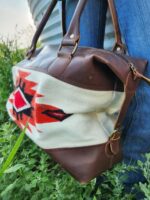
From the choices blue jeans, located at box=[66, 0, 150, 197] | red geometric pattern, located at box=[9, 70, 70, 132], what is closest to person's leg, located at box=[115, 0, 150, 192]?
blue jeans, located at box=[66, 0, 150, 197]

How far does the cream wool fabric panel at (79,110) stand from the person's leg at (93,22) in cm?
33

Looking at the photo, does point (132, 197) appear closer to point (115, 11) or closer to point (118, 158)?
point (118, 158)

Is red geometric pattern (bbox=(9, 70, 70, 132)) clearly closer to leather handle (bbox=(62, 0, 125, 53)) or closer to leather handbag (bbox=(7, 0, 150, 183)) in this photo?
leather handbag (bbox=(7, 0, 150, 183))

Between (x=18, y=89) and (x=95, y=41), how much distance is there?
34cm

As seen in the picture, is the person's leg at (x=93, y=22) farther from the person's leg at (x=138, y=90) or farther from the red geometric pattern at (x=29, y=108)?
the red geometric pattern at (x=29, y=108)

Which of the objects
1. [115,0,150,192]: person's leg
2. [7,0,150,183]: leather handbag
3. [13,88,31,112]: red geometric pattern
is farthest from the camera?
[13,88,31,112]: red geometric pattern

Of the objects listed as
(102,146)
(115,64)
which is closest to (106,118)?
(102,146)

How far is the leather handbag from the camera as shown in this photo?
112cm

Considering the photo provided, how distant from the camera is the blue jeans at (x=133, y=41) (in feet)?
4.08

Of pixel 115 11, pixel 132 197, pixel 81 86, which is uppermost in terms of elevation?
pixel 115 11

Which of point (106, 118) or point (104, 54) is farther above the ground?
point (104, 54)

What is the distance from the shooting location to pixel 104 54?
1.12 m

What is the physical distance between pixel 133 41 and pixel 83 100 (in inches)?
11.4

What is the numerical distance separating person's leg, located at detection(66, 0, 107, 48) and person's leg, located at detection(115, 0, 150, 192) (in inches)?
3.5
